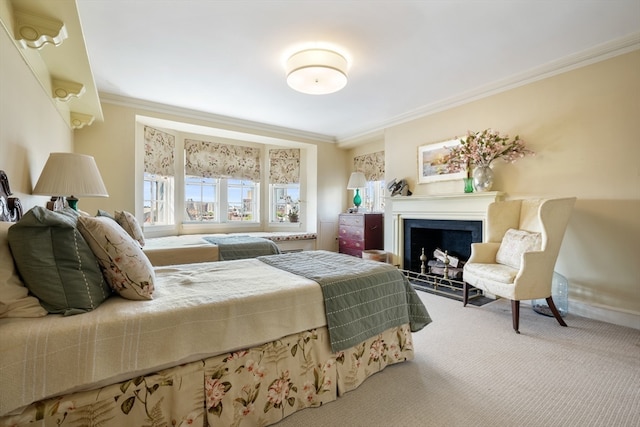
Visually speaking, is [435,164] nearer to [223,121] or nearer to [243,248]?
[243,248]

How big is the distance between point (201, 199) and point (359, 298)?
408 centimetres

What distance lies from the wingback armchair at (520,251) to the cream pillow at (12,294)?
296 cm

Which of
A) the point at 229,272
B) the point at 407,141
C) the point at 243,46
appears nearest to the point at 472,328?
the point at 229,272

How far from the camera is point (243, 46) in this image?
241 centimetres

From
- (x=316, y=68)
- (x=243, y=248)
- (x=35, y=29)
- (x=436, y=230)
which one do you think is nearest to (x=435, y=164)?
(x=436, y=230)

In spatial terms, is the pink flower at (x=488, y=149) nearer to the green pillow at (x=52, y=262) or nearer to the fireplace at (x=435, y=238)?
the fireplace at (x=435, y=238)

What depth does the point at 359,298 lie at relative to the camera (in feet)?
5.30

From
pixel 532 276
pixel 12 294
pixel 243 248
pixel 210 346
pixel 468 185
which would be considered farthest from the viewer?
pixel 468 185

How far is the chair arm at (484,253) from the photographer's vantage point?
9.42 ft

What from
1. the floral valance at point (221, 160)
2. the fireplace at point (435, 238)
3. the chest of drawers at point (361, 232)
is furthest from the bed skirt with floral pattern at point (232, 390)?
the floral valance at point (221, 160)

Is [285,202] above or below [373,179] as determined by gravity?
below

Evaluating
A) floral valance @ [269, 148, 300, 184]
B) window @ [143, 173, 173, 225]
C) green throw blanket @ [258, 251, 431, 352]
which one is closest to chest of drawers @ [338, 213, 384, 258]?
floral valance @ [269, 148, 300, 184]

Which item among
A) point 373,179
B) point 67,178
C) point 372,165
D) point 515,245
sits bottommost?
point 515,245

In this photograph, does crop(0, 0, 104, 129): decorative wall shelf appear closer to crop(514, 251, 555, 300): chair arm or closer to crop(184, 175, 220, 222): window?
crop(184, 175, 220, 222): window
